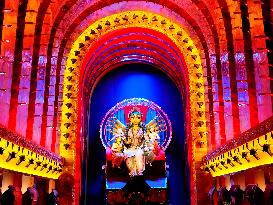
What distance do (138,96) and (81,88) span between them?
4.25 metres

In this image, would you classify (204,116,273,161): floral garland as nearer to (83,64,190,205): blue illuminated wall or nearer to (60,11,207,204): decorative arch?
(60,11,207,204): decorative arch

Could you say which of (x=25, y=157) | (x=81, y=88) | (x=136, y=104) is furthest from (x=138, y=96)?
(x=25, y=157)

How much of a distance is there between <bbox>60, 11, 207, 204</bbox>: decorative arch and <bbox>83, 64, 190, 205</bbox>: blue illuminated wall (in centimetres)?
369

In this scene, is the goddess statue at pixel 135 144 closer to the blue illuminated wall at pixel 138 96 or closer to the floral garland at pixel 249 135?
the blue illuminated wall at pixel 138 96

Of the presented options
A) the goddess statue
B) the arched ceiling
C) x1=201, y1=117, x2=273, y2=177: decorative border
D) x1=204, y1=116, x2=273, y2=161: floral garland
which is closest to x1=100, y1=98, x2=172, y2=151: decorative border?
the goddess statue

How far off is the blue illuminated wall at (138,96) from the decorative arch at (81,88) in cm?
369

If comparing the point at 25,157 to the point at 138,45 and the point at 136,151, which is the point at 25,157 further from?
the point at 138,45

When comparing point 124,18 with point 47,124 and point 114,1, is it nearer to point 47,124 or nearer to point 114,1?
point 114,1

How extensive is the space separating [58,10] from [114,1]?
7.70 ft

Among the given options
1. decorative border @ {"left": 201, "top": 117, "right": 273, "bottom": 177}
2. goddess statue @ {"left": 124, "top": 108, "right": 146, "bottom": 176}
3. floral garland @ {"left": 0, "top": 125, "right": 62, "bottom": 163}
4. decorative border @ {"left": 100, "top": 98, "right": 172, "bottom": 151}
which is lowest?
decorative border @ {"left": 201, "top": 117, "right": 273, "bottom": 177}

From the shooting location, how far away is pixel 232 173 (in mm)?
11523

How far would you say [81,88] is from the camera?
17.5 metres

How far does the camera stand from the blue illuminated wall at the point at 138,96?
20.1 m

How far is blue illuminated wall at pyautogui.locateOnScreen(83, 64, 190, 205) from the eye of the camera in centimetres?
2008
